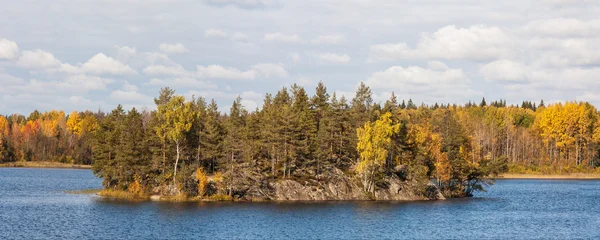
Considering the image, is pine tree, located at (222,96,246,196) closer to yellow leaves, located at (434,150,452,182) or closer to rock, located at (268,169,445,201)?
rock, located at (268,169,445,201)

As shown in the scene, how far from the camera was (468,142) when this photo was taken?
131500 millimetres

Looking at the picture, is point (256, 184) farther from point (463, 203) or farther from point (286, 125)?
point (463, 203)

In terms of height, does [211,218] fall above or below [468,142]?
below

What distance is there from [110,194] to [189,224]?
115ft

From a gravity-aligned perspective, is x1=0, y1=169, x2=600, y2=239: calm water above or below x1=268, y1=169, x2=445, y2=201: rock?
below

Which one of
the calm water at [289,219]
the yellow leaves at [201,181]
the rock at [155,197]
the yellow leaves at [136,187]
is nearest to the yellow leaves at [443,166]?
the calm water at [289,219]

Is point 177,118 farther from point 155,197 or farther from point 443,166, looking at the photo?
point 443,166

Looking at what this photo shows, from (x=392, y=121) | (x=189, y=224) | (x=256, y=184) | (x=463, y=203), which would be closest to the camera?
(x=189, y=224)

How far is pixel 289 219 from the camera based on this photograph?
3398 inches

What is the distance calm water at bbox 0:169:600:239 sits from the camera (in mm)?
73562

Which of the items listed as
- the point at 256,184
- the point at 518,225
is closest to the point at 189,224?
the point at 256,184

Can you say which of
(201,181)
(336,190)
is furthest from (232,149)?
(336,190)

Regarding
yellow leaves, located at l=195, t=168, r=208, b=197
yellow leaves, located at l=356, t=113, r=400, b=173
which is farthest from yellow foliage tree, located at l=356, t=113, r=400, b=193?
yellow leaves, located at l=195, t=168, r=208, b=197

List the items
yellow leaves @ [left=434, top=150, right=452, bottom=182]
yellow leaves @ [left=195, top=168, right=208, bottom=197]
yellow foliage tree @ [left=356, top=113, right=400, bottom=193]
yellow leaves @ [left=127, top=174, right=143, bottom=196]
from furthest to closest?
yellow leaves @ [left=434, top=150, right=452, bottom=182] → yellow foliage tree @ [left=356, top=113, right=400, bottom=193] → yellow leaves @ [left=127, top=174, right=143, bottom=196] → yellow leaves @ [left=195, top=168, right=208, bottom=197]
